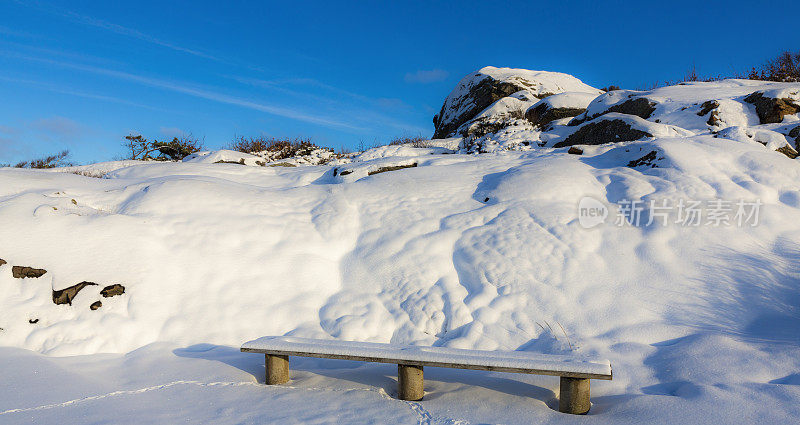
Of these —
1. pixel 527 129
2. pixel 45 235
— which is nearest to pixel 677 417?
pixel 45 235

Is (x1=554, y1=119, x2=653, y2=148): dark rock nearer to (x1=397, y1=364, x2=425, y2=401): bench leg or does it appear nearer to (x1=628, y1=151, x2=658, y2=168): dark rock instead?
(x1=628, y1=151, x2=658, y2=168): dark rock

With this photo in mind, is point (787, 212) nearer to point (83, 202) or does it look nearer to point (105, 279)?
point (105, 279)

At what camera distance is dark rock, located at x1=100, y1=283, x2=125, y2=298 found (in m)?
4.54

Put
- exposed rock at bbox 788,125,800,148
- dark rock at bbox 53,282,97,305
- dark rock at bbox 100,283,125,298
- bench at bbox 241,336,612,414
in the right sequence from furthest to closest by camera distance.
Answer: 1. exposed rock at bbox 788,125,800,148
2. dark rock at bbox 100,283,125,298
3. dark rock at bbox 53,282,97,305
4. bench at bbox 241,336,612,414

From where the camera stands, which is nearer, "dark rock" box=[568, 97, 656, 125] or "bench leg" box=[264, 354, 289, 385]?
"bench leg" box=[264, 354, 289, 385]

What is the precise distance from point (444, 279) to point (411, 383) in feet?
6.32

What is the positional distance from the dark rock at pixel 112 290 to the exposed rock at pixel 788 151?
9951 mm

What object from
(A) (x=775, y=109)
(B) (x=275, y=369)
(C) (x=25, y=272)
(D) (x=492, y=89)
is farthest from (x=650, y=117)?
(C) (x=25, y=272)

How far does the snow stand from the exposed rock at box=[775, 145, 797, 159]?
6.96m

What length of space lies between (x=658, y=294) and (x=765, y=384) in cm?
165

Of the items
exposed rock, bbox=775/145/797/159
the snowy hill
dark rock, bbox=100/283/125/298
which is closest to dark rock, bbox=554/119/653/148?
the snowy hill

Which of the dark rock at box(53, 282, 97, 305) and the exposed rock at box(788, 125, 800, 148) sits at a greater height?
the exposed rock at box(788, 125, 800, 148)

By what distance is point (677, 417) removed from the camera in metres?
2.80

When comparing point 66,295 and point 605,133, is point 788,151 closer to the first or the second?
point 605,133
